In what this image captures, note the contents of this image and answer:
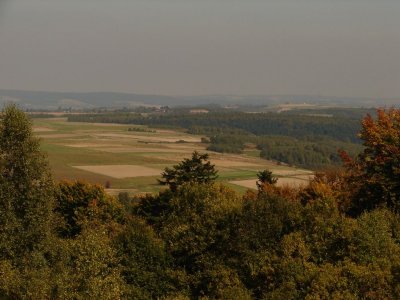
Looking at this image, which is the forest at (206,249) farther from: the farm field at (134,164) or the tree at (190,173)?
the farm field at (134,164)

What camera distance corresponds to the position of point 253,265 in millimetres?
38344

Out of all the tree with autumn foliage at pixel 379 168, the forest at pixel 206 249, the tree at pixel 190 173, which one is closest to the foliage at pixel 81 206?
the tree at pixel 190 173

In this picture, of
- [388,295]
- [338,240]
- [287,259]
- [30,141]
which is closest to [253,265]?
[287,259]

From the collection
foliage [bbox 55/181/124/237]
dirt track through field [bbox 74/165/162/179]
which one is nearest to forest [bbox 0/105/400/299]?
foliage [bbox 55/181/124/237]

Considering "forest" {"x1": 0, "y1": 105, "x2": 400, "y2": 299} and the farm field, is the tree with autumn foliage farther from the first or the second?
the farm field

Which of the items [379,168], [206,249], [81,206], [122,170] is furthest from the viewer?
[122,170]

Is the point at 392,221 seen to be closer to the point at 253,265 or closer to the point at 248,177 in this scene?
the point at 253,265

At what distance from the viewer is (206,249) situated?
4178cm

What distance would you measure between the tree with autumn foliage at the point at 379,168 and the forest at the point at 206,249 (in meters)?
0.13

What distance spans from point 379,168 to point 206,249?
1677cm

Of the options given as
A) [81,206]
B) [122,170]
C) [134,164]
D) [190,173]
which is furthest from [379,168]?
[134,164]

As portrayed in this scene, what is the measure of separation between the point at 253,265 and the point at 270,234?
3607 millimetres

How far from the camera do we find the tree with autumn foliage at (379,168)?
46531 mm

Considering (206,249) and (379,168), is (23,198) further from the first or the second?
(379,168)
